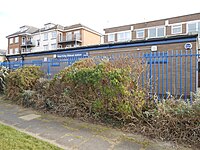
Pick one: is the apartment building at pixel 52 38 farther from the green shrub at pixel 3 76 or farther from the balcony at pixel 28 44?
the green shrub at pixel 3 76

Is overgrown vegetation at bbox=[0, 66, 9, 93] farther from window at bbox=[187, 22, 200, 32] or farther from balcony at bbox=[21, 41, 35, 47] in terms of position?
balcony at bbox=[21, 41, 35, 47]

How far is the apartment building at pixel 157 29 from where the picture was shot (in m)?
24.7

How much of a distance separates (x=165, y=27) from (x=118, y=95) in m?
26.8

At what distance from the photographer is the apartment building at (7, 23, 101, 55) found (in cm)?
3459

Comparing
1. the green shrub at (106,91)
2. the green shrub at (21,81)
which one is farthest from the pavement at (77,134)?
the green shrub at (21,81)

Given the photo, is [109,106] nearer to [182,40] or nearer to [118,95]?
[118,95]

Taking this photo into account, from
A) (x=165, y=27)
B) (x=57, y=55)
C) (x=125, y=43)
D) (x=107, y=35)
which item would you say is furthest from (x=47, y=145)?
(x=107, y=35)

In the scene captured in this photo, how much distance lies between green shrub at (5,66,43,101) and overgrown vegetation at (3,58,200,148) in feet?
4.10

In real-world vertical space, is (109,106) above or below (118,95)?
below

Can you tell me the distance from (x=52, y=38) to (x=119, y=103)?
36066mm

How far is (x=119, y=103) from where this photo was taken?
12.3ft

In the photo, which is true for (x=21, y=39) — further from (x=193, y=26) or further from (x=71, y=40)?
(x=193, y=26)

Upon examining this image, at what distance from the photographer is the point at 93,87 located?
166 inches

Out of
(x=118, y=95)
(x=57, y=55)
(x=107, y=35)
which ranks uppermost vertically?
(x=107, y=35)
